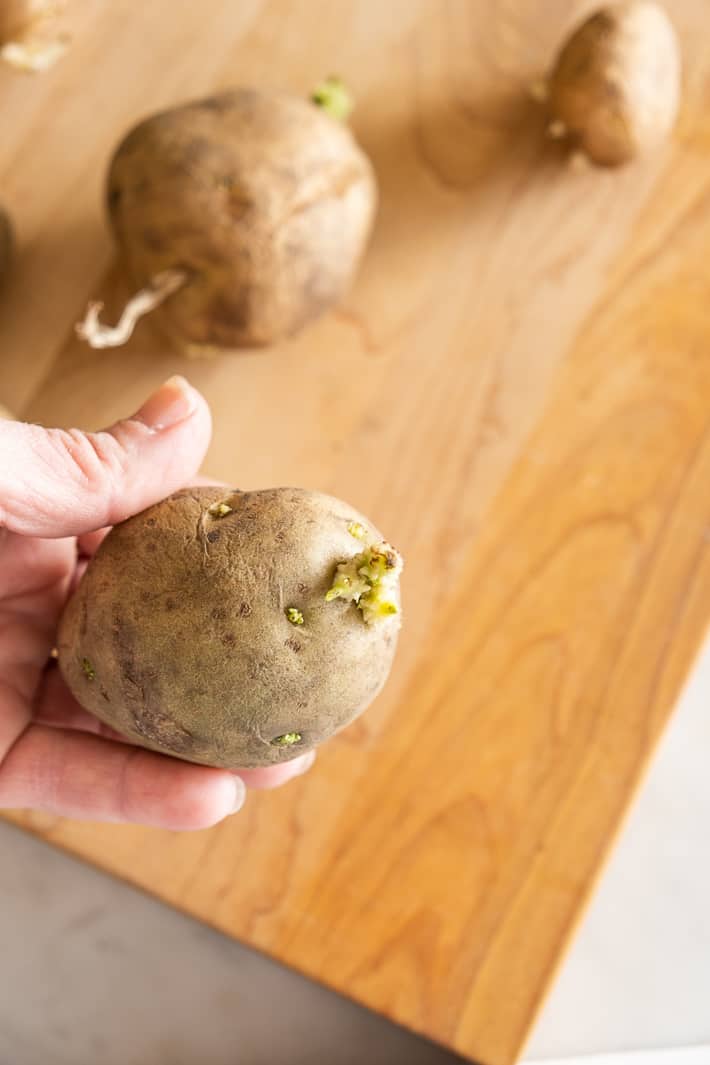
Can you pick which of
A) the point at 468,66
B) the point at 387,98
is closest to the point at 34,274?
the point at 387,98

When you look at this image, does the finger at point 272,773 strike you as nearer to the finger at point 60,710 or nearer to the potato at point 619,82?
the finger at point 60,710

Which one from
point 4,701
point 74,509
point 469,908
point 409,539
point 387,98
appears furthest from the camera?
point 387,98

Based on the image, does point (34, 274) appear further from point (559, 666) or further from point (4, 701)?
point (559, 666)

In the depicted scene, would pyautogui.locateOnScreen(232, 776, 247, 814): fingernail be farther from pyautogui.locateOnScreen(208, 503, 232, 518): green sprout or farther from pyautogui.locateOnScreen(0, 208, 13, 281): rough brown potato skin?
pyautogui.locateOnScreen(0, 208, 13, 281): rough brown potato skin

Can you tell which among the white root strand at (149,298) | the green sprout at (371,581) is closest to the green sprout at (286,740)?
the green sprout at (371,581)

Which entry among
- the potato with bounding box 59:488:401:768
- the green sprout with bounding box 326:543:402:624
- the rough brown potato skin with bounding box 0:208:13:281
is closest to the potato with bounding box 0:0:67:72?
the rough brown potato skin with bounding box 0:208:13:281

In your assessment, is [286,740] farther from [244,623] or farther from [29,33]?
[29,33]
